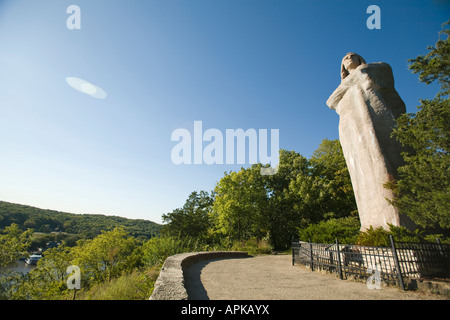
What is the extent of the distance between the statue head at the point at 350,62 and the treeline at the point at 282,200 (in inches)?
445

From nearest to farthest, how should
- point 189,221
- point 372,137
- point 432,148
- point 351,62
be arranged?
point 432,148 → point 372,137 → point 351,62 → point 189,221

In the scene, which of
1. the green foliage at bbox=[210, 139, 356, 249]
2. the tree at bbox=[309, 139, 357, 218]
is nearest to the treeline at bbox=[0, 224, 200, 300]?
the green foliage at bbox=[210, 139, 356, 249]

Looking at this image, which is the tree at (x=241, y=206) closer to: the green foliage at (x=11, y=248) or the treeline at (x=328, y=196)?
the treeline at (x=328, y=196)

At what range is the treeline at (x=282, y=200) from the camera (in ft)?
67.9

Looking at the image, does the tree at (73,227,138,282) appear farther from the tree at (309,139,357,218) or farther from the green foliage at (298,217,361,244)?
the tree at (309,139,357,218)

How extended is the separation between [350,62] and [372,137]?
6041mm

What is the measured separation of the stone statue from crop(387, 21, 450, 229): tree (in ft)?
5.54

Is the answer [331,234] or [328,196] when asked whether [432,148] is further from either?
[328,196]

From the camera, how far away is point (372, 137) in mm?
9477

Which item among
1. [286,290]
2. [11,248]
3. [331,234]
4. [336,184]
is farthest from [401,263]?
[11,248]

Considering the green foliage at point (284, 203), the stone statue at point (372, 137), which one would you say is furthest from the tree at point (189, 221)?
the stone statue at point (372, 137)

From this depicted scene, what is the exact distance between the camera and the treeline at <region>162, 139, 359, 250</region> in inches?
814

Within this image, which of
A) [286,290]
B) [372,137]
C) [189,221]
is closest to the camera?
[286,290]
